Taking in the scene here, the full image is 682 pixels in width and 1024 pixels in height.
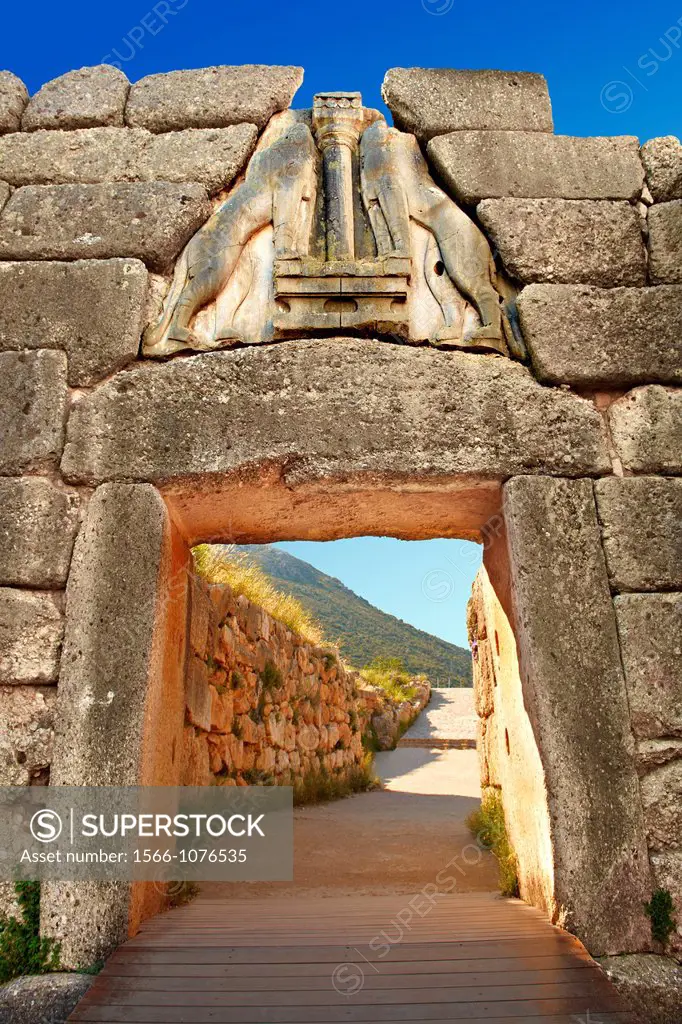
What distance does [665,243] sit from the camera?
11.1ft

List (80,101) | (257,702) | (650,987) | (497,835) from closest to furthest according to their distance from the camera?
1. (650,987)
2. (80,101)
3. (497,835)
4. (257,702)

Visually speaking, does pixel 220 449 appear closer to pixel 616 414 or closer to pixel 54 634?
pixel 54 634

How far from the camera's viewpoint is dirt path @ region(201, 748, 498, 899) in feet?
13.7

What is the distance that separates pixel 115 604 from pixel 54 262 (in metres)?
1.72

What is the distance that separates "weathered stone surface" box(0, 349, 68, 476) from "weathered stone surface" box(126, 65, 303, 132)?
1.49 meters

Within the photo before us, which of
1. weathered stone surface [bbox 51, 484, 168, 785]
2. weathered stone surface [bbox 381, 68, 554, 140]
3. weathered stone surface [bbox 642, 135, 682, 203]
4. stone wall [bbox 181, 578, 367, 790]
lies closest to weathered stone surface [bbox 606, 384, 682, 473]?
weathered stone surface [bbox 642, 135, 682, 203]

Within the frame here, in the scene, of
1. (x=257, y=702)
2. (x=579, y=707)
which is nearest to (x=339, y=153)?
(x=579, y=707)

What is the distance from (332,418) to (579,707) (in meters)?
1.50

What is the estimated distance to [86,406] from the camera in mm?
3143

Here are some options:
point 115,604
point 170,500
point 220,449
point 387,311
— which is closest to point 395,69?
point 387,311

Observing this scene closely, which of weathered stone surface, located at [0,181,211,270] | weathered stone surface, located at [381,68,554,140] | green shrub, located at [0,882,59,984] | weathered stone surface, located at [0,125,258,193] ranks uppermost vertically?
weathered stone surface, located at [381,68,554,140]

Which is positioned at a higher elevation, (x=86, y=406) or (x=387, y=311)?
(x=387, y=311)

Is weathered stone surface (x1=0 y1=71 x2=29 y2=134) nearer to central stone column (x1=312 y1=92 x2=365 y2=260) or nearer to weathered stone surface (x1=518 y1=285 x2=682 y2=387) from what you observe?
central stone column (x1=312 y1=92 x2=365 y2=260)

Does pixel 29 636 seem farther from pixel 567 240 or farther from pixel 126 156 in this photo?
pixel 567 240
